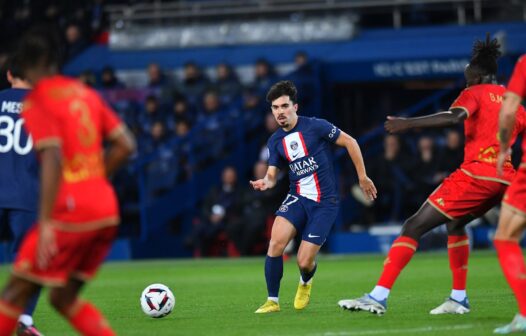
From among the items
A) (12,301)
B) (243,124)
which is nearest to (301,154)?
(12,301)

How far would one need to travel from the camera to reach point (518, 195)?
7.94 meters

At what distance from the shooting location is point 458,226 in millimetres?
9875

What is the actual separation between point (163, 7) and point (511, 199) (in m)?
19.2

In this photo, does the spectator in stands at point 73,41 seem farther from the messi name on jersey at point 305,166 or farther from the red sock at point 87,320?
the red sock at point 87,320

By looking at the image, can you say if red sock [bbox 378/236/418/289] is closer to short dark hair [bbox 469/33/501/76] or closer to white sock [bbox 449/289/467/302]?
white sock [bbox 449/289/467/302]

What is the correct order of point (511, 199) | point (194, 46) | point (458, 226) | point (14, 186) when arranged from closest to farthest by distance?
1. point (511, 199)
2. point (14, 186)
3. point (458, 226)
4. point (194, 46)

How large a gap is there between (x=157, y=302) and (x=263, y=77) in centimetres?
1314

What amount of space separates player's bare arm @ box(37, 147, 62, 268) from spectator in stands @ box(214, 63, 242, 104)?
1697 centimetres

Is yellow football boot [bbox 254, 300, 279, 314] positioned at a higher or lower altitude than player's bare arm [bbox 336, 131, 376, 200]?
lower

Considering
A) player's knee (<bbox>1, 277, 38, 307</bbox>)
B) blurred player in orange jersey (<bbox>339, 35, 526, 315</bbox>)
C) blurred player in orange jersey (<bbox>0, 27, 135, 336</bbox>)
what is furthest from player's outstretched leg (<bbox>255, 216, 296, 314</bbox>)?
player's knee (<bbox>1, 277, 38, 307</bbox>)

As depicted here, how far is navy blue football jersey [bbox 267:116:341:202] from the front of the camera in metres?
10.9

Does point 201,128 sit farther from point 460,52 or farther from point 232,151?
point 460,52

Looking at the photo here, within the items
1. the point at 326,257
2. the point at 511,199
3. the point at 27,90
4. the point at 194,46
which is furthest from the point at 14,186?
the point at 194,46

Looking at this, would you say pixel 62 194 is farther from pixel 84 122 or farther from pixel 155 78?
pixel 155 78
